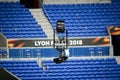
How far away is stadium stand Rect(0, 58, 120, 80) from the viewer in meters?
18.0

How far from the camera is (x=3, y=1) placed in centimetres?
2181

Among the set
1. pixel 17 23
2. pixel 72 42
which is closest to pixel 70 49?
pixel 72 42

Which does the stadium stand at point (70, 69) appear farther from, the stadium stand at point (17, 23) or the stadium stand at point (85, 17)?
the stadium stand at point (85, 17)

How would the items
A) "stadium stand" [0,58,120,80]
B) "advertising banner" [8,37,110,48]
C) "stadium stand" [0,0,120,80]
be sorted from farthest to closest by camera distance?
1. "advertising banner" [8,37,110,48]
2. "stadium stand" [0,0,120,80]
3. "stadium stand" [0,58,120,80]

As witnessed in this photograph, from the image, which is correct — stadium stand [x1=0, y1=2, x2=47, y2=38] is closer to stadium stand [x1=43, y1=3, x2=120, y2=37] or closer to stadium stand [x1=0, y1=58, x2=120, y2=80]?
stadium stand [x1=43, y1=3, x2=120, y2=37]

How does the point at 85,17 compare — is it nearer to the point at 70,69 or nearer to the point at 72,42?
the point at 72,42

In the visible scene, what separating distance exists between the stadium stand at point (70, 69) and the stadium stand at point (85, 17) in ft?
7.09

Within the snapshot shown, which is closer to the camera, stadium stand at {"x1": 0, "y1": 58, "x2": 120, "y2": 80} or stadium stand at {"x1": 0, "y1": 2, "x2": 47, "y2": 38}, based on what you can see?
stadium stand at {"x1": 0, "y1": 58, "x2": 120, "y2": 80}

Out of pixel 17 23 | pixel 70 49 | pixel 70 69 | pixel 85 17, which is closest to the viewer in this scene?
pixel 70 69

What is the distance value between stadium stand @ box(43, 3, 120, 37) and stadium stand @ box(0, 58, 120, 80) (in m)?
2.16

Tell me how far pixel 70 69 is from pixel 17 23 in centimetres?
495

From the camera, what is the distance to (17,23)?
20.7 metres

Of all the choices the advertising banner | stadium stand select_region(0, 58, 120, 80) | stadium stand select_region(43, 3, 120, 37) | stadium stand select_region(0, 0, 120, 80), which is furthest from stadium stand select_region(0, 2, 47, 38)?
stadium stand select_region(0, 58, 120, 80)

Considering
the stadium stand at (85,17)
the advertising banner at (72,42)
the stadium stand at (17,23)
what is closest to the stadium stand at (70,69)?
the advertising banner at (72,42)
